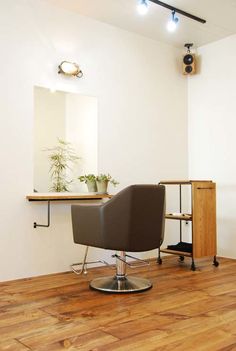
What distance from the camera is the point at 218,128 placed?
431 cm

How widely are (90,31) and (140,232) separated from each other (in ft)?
7.06

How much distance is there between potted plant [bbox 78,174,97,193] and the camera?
359cm

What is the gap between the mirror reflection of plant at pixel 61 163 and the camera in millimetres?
3479

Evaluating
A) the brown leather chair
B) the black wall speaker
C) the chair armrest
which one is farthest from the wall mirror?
the black wall speaker

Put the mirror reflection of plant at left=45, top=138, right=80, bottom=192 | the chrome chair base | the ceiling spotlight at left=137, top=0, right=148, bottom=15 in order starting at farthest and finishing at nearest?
the mirror reflection of plant at left=45, top=138, right=80, bottom=192 < the ceiling spotlight at left=137, top=0, right=148, bottom=15 < the chrome chair base

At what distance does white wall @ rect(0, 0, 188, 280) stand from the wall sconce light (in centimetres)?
6

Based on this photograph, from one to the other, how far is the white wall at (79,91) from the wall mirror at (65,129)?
0.24 feet

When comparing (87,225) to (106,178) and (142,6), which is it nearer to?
(106,178)

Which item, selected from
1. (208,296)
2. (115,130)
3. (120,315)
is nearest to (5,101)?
(115,130)

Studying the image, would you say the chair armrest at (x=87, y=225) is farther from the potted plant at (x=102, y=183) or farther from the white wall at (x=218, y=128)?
the white wall at (x=218, y=128)

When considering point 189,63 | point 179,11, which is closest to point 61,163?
point 179,11

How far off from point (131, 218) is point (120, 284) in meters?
0.58

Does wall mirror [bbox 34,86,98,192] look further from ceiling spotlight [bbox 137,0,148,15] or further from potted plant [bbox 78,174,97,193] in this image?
ceiling spotlight [bbox 137,0,148,15]

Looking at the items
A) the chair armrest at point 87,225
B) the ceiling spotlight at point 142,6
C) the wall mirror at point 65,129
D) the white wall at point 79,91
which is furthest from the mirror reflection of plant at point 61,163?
the ceiling spotlight at point 142,6
